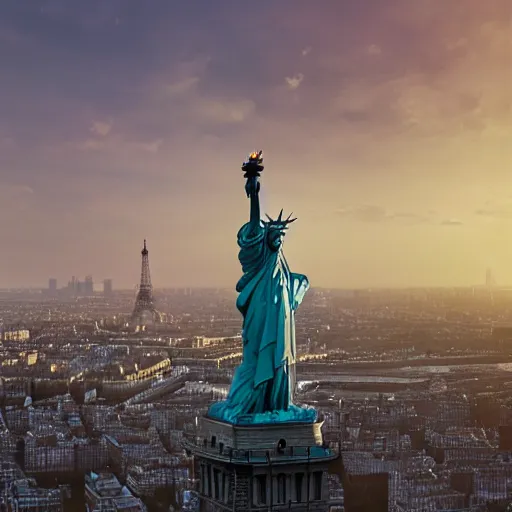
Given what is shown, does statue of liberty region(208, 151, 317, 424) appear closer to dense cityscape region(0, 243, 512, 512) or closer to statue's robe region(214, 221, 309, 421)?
statue's robe region(214, 221, 309, 421)

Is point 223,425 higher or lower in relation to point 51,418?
higher

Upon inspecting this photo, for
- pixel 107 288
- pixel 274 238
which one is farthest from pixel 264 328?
pixel 107 288

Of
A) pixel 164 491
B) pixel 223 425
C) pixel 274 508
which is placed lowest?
pixel 164 491

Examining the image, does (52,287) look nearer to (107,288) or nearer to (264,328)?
(107,288)

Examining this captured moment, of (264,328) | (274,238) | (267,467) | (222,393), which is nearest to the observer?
(267,467)

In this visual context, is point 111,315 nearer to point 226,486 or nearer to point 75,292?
point 75,292

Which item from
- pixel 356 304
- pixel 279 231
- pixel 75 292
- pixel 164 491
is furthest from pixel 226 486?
pixel 356 304

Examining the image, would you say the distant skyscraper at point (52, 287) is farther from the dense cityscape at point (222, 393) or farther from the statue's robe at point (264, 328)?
the statue's robe at point (264, 328)

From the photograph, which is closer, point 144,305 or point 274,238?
point 274,238
